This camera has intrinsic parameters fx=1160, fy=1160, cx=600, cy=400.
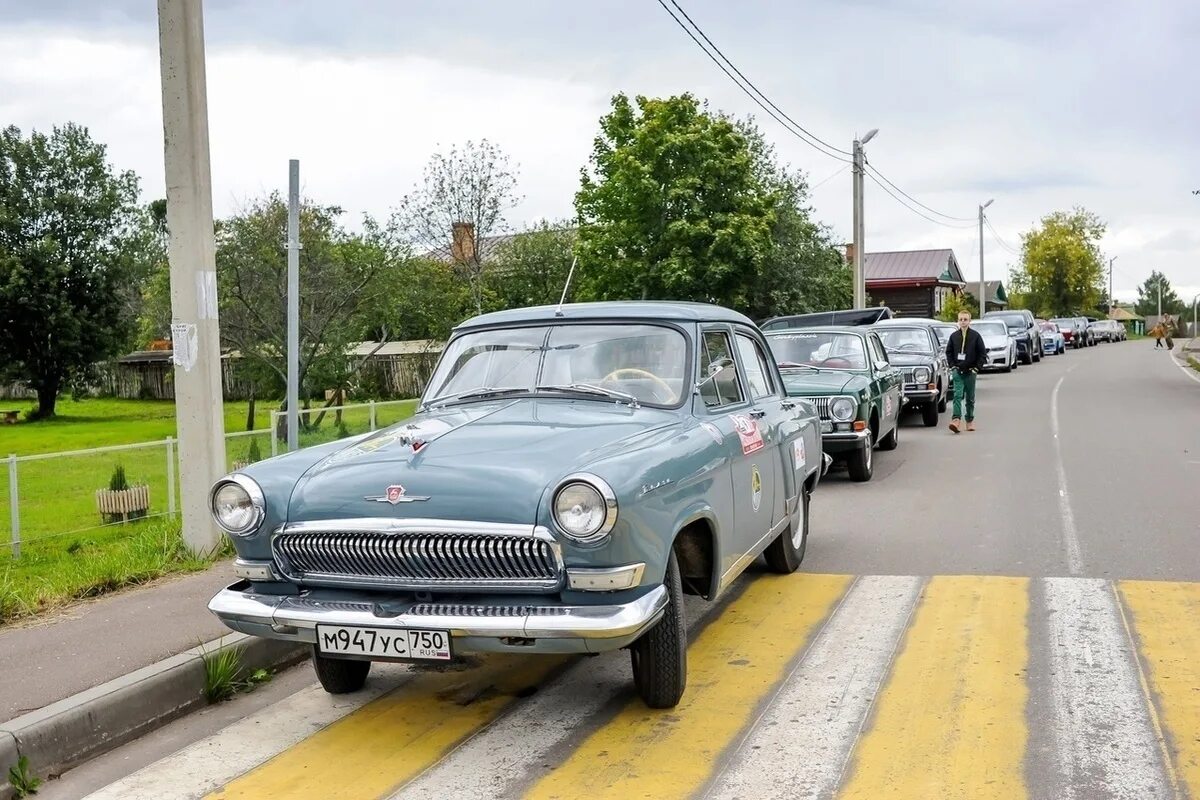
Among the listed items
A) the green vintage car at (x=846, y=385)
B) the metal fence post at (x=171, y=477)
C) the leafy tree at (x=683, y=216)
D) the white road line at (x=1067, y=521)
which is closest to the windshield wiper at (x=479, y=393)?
the white road line at (x=1067, y=521)

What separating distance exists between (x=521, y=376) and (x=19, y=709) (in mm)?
2723

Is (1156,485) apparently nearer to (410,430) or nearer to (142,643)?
(410,430)

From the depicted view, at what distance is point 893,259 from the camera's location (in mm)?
73500

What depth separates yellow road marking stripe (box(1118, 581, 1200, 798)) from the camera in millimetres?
4340

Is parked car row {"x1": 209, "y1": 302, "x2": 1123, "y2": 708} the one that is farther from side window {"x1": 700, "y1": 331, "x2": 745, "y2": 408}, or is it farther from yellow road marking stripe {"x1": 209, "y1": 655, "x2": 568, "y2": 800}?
yellow road marking stripe {"x1": 209, "y1": 655, "x2": 568, "y2": 800}

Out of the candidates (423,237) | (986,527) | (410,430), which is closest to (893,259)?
(423,237)

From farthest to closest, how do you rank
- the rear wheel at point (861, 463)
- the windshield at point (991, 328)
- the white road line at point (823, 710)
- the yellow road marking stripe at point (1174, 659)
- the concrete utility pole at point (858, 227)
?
1. the windshield at point (991, 328)
2. the concrete utility pole at point (858, 227)
3. the rear wheel at point (861, 463)
4. the yellow road marking stripe at point (1174, 659)
5. the white road line at point (823, 710)

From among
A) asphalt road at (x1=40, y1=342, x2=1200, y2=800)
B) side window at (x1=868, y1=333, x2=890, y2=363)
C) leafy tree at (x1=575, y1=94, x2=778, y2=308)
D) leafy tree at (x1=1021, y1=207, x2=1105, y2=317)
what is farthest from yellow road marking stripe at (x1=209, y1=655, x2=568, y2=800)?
leafy tree at (x1=1021, y1=207, x2=1105, y2=317)

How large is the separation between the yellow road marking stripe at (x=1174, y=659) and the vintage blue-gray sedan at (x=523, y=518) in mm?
1924

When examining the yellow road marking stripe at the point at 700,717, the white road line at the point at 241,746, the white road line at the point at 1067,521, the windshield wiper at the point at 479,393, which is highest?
the windshield wiper at the point at 479,393

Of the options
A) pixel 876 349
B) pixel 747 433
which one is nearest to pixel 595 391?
pixel 747 433

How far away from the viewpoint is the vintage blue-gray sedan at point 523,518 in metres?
4.36

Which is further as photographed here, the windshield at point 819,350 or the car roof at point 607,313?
the windshield at point 819,350

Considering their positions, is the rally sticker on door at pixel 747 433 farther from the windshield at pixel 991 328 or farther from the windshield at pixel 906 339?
the windshield at pixel 991 328
